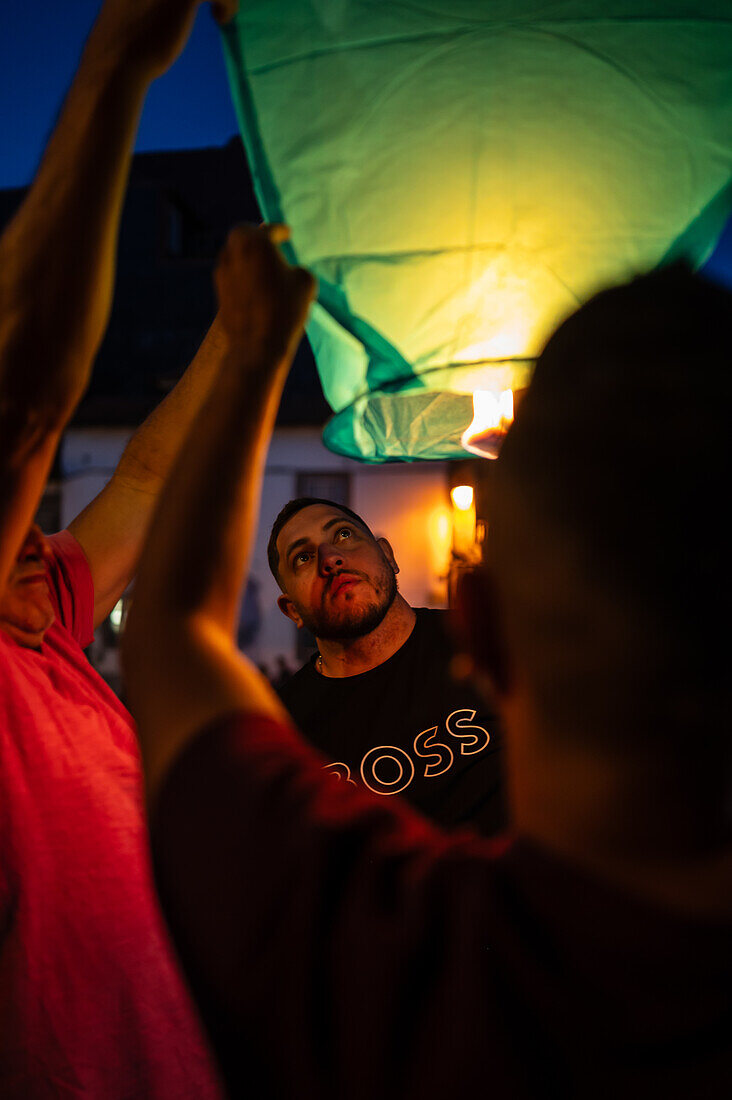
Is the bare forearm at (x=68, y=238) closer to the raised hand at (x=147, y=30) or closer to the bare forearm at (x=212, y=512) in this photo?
the raised hand at (x=147, y=30)

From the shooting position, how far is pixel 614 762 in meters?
0.48

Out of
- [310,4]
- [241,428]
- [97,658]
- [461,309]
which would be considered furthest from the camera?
[97,658]

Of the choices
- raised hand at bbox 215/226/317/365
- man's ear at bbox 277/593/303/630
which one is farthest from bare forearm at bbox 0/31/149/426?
man's ear at bbox 277/593/303/630

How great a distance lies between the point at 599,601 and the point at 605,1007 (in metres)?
0.26

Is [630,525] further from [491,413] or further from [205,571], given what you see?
[491,413]

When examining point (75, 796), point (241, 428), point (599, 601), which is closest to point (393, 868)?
point (599, 601)

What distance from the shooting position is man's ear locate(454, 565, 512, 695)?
56 cm

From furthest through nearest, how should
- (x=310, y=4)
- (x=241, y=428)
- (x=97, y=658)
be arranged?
(x=97, y=658) → (x=310, y=4) → (x=241, y=428)

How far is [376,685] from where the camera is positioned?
2.32m

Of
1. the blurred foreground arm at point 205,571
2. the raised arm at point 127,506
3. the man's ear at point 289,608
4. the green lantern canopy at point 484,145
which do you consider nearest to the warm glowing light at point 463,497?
the man's ear at point 289,608

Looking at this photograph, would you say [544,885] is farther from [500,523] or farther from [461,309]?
[461,309]

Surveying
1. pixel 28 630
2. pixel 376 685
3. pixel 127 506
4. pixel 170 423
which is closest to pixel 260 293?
pixel 170 423

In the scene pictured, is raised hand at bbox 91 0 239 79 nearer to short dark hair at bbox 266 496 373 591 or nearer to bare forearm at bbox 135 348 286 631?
bare forearm at bbox 135 348 286 631

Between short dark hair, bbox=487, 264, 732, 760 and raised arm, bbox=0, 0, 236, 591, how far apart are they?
1.70 ft
